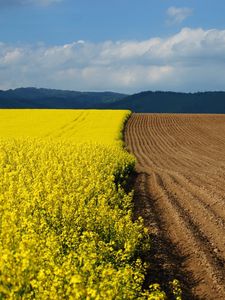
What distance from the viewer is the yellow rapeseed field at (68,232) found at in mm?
6367

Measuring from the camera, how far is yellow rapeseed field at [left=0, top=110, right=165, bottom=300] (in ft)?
20.9

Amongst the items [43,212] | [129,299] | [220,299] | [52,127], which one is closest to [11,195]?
[43,212]

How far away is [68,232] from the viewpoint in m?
9.37

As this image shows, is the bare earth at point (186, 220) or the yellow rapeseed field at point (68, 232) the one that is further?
the bare earth at point (186, 220)

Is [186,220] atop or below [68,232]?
below

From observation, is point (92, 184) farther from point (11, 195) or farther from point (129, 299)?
point (129, 299)

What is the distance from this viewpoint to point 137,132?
169 ft

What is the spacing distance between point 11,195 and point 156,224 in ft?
14.0

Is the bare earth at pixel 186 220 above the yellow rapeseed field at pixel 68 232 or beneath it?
beneath

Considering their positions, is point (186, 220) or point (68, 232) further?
point (186, 220)

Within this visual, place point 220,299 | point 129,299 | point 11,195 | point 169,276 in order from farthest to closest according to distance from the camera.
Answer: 1. point 11,195
2. point 169,276
3. point 220,299
4. point 129,299

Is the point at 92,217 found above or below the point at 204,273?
above

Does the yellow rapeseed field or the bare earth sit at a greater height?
the yellow rapeseed field

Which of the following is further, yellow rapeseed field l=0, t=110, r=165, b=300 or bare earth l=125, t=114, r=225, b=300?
bare earth l=125, t=114, r=225, b=300
